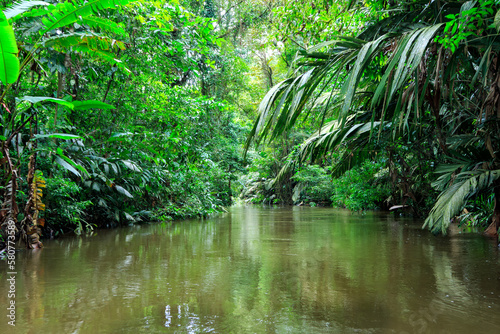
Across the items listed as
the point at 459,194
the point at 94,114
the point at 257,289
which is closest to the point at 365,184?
the point at 459,194

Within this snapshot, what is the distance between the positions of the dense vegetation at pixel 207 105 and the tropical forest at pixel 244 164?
0.03m

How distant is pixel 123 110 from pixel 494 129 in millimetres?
5623

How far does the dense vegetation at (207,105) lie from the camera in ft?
8.98

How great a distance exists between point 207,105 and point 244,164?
4.41 m

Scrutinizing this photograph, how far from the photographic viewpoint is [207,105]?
775 centimetres

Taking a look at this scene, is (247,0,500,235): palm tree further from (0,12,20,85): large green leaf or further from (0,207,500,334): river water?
(0,12,20,85): large green leaf

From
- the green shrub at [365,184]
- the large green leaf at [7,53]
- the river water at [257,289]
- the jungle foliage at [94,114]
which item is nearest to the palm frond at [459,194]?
the river water at [257,289]

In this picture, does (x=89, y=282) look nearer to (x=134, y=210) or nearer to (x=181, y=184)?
(x=134, y=210)

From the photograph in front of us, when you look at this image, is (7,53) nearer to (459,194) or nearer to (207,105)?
(459,194)

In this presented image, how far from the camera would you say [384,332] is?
1520mm

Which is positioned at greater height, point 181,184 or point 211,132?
point 211,132

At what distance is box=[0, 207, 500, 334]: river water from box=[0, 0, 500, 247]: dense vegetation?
0.72 metres

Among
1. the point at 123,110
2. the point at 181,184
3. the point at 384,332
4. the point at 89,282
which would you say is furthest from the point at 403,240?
the point at 181,184

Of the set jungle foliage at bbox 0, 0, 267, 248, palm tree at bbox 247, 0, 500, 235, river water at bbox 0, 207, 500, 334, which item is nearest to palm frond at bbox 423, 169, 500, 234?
palm tree at bbox 247, 0, 500, 235
